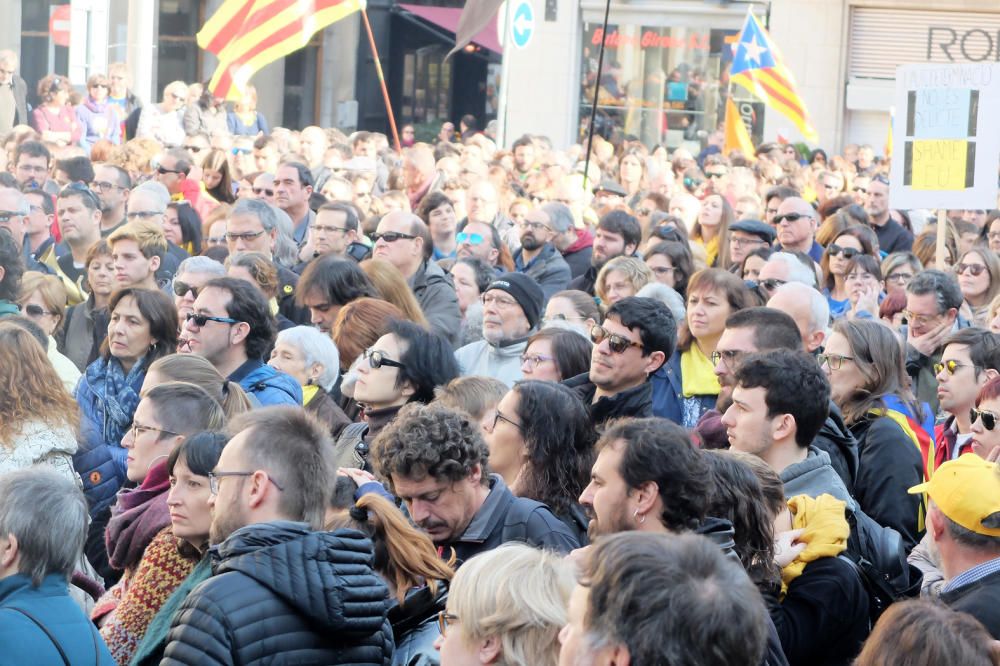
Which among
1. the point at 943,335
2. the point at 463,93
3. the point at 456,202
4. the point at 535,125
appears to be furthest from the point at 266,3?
the point at 463,93

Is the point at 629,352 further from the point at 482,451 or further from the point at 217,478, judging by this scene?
the point at 217,478

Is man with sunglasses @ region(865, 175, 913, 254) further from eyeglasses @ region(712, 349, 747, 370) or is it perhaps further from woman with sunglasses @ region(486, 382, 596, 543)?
woman with sunglasses @ region(486, 382, 596, 543)

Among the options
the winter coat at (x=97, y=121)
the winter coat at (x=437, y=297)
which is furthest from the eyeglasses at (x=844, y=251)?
the winter coat at (x=97, y=121)

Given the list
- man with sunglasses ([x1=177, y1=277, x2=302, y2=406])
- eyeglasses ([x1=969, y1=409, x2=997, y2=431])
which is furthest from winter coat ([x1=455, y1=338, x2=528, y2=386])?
eyeglasses ([x1=969, y1=409, x2=997, y2=431])

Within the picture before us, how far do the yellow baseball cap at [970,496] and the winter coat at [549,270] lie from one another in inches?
237

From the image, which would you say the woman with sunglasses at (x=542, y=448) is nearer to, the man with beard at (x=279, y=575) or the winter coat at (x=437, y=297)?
the man with beard at (x=279, y=575)

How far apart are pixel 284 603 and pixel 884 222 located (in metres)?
10.3

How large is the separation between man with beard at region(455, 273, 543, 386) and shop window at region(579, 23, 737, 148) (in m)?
23.1

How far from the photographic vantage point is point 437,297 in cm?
899

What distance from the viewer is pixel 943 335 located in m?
7.97

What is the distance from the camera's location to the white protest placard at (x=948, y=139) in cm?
A: 956

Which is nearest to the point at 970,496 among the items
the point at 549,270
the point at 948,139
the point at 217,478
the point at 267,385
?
the point at 217,478

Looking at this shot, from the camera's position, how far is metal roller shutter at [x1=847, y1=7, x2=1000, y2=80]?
2980 centimetres

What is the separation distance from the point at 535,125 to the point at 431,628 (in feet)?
85.9
